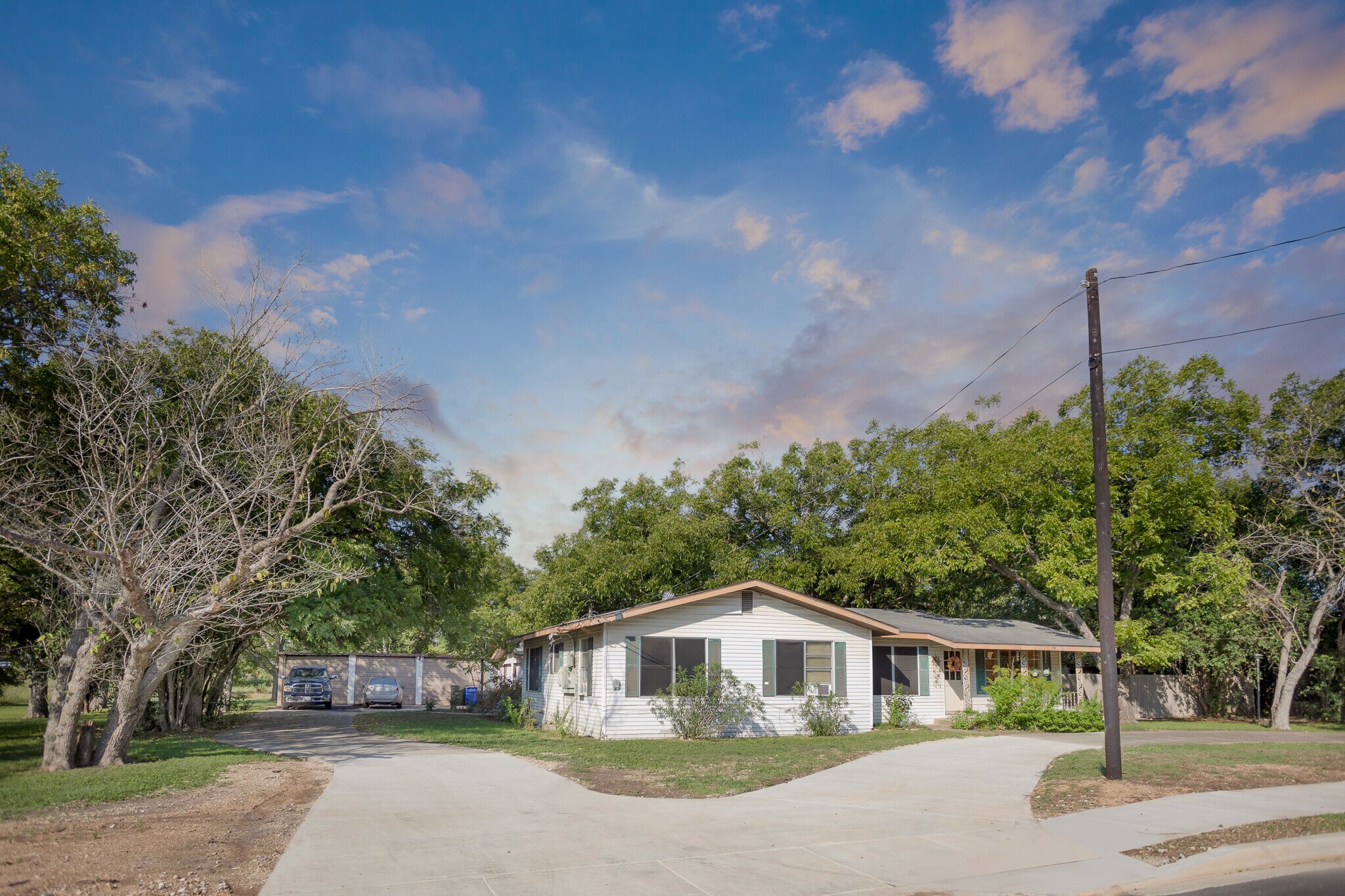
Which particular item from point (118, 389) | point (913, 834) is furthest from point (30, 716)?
point (913, 834)

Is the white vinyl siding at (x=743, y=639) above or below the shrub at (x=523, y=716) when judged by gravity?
above

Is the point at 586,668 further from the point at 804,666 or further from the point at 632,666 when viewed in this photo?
the point at 804,666

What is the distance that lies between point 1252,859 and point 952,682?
16.4m

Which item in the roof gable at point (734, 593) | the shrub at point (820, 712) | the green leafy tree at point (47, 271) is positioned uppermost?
the green leafy tree at point (47, 271)

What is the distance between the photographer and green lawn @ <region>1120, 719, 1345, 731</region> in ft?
A: 77.9

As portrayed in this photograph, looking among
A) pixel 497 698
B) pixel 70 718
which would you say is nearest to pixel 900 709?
pixel 497 698

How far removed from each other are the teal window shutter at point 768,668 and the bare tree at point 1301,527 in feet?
47.7

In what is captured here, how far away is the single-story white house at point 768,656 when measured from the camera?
1919 centimetres

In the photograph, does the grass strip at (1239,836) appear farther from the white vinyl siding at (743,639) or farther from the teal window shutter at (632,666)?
the teal window shutter at (632,666)

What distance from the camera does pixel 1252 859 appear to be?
7.90m

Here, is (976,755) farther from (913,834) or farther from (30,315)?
(30,315)

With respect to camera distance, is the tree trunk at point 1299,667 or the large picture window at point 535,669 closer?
the tree trunk at point 1299,667

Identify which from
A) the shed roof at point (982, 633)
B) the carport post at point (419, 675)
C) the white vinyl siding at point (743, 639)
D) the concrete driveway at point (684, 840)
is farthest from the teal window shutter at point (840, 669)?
the carport post at point (419, 675)

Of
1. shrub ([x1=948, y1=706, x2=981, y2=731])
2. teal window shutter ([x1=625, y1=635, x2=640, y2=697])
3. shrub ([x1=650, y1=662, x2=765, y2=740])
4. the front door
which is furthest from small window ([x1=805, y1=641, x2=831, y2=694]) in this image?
the front door
